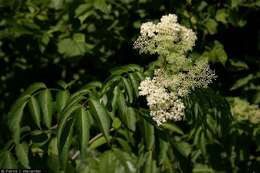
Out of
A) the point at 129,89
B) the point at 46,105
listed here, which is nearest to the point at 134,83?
the point at 129,89

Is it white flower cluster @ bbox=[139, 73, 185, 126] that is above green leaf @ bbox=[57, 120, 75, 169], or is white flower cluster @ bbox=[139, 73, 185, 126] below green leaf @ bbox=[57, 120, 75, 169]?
above

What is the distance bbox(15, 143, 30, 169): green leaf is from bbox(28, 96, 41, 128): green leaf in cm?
26

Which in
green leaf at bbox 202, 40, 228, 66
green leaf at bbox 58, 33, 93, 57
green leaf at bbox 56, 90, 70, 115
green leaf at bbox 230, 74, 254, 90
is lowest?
green leaf at bbox 56, 90, 70, 115

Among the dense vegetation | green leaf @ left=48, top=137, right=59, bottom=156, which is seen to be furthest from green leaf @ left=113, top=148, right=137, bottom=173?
green leaf @ left=48, top=137, right=59, bottom=156

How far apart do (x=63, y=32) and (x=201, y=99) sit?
1915mm

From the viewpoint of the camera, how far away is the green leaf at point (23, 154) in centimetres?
290

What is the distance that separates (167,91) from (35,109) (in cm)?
74

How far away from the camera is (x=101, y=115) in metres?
2.47

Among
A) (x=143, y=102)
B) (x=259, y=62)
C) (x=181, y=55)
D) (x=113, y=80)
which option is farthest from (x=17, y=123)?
(x=259, y=62)

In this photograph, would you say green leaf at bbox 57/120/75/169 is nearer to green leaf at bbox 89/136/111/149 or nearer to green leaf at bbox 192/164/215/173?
green leaf at bbox 89/136/111/149

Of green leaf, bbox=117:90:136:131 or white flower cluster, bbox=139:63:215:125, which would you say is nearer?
white flower cluster, bbox=139:63:215:125

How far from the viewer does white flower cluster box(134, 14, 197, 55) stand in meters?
2.59

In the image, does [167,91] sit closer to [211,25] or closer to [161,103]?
[161,103]

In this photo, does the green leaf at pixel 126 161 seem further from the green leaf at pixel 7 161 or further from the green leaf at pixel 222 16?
the green leaf at pixel 222 16
